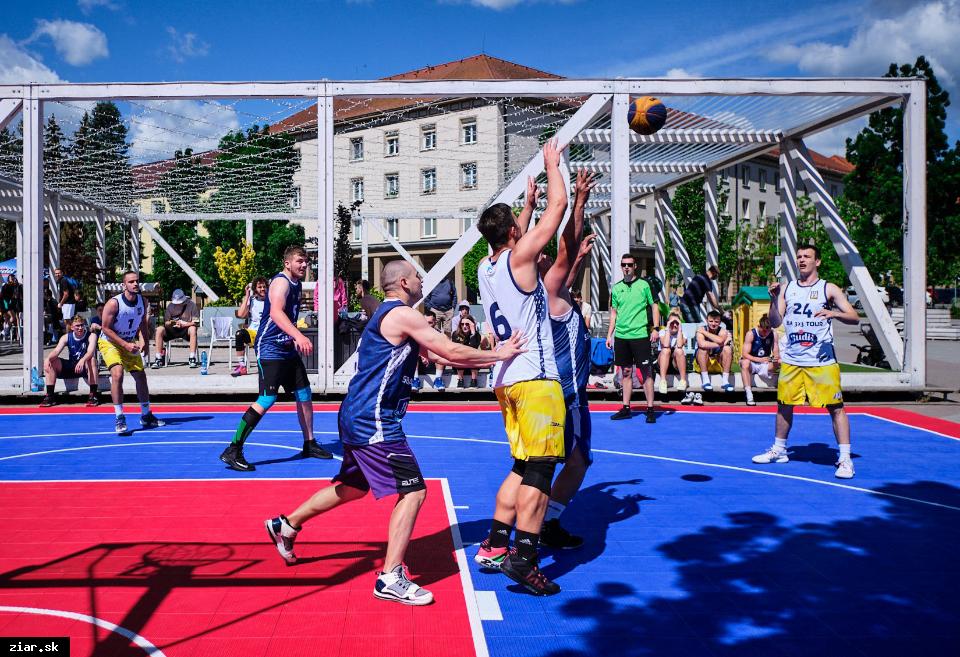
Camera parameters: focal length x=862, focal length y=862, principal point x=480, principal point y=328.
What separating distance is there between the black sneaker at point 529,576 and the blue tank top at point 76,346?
10824 mm

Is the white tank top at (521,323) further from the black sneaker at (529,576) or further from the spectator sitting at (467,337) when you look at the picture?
the spectator sitting at (467,337)

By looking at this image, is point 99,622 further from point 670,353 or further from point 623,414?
point 670,353

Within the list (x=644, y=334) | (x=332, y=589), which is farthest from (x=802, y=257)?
(x=332, y=589)

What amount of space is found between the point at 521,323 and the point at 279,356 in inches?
170

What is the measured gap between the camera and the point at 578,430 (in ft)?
18.5

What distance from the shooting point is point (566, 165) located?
16062 mm

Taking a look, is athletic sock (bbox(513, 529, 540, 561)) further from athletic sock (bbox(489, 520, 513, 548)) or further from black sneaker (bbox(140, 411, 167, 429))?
black sneaker (bbox(140, 411, 167, 429))

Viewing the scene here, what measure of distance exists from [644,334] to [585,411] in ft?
18.5

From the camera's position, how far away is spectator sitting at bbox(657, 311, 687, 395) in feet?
43.9

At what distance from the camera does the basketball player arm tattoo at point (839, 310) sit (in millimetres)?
7863

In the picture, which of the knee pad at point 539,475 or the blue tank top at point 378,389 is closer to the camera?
the blue tank top at point 378,389

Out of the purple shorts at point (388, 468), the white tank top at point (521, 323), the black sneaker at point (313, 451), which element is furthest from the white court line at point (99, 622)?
the black sneaker at point (313, 451)

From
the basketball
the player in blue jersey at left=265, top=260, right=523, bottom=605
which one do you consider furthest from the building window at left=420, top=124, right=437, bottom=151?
the player in blue jersey at left=265, top=260, right=523, bottom=605

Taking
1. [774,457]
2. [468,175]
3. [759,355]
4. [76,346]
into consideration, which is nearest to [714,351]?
[759,355]
